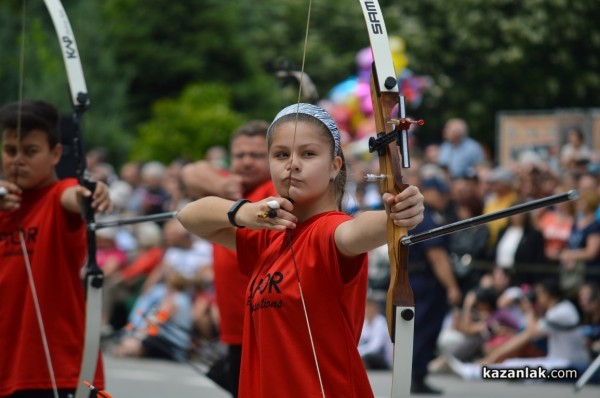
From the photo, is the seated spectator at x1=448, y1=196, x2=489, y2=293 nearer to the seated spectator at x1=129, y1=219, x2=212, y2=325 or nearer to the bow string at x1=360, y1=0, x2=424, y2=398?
the seated spectator at x1=129, y1=219, x2=212, y2=325

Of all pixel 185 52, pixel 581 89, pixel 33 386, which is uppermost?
pixel 185 52

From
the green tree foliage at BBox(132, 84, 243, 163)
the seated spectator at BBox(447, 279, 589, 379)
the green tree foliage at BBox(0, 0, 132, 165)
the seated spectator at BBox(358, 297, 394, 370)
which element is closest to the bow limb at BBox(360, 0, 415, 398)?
the seated spectator at BBox(447, 279, 589, 379)

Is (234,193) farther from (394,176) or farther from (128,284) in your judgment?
(128,284)

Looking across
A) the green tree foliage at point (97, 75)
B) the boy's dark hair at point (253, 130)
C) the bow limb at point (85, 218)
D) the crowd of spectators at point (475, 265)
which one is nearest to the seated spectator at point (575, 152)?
the crowd of spectators at point (475, 265)

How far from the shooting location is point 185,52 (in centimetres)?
3806

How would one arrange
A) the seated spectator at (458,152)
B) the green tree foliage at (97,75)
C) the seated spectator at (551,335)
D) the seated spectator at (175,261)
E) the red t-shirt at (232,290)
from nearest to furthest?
1. the red t-shirt at (232,290)
2. the seated spectator at (551,335)
3. the seated spectator at (175,261)
4. the seated spectator at (458,152)
5. the green tree foliage at (97,75)

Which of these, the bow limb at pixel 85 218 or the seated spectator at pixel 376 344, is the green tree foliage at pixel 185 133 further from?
the bow limb at pixel 85 218

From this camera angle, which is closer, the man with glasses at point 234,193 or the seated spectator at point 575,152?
the man with glasses at point 234,193

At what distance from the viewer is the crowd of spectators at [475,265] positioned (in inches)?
439

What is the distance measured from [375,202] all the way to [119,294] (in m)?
4.08

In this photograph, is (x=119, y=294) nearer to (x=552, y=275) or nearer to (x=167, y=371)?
(x=167, y=371)

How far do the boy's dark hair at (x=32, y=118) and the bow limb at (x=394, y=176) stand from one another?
2091 mm

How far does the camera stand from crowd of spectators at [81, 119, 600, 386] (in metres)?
11.2

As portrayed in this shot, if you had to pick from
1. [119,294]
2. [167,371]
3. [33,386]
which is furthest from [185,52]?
[33,386]
